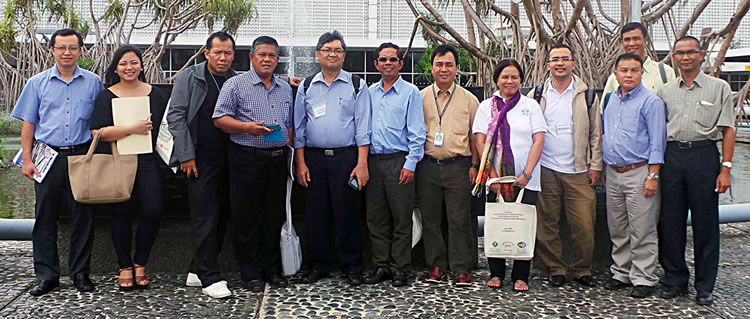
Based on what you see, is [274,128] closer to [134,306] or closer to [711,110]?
[134,306]

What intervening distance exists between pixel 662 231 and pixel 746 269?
3.58ft

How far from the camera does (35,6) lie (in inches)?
832

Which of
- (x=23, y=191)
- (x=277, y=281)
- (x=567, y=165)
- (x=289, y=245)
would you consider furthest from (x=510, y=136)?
(x=23, y=191)

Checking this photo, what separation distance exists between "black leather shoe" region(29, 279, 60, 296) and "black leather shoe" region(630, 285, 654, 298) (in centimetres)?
349

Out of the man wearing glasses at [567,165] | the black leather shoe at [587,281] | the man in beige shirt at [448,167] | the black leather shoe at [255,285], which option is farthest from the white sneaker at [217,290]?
the black leather shoe at [587,281]

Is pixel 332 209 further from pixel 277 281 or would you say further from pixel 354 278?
pixel 277 281

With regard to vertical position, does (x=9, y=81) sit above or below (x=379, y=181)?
above

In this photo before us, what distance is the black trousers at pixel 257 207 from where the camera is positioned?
3.69 meters

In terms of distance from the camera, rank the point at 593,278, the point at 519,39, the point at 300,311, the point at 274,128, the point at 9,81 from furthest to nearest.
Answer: the point at 9,81 < the point at 519,39 < the point at 593,278 < the point at 274,128 < the point at 300,311

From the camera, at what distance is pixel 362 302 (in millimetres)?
3582

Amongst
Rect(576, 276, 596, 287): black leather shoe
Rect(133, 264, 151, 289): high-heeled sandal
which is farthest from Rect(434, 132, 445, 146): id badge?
Rect(133, 264, 151, 289): high-heeled sandal

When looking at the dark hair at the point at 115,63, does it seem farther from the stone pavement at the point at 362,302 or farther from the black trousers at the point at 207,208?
the stone pavement at the point at 362,302

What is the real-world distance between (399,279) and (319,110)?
1.17 meters

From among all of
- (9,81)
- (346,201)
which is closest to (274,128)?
(346,201)
